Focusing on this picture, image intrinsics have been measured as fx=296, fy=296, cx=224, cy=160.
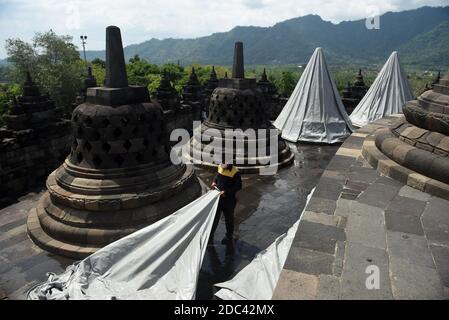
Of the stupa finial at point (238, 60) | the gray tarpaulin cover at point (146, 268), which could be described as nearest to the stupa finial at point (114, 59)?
→ the gray tarpaulin cover at point (146, 268)

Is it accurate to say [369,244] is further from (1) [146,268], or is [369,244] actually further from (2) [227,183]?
(1) [146,268]

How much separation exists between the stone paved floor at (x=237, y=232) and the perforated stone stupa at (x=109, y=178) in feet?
1.31

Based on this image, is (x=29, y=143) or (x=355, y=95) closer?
(x=29, y=143)

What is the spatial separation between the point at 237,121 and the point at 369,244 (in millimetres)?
8895

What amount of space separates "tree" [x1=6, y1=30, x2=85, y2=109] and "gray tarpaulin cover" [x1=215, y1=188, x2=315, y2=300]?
37420 millimetres

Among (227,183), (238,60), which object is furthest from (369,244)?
(238,60)

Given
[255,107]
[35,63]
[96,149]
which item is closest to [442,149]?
[96,149]

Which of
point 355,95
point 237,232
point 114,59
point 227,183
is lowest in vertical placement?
point 237,232

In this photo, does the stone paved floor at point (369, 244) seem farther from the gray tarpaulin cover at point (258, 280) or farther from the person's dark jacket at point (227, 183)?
the person's dark jacket at point (227, 183)

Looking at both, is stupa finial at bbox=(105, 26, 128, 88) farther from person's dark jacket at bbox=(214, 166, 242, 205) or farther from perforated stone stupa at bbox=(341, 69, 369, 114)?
perforated stone stupa at bbox=(341, 69, 369, 114)

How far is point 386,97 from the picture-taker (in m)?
19.3

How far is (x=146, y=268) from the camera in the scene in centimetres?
476

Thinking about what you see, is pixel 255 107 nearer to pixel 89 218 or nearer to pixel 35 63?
pixel 89 218
